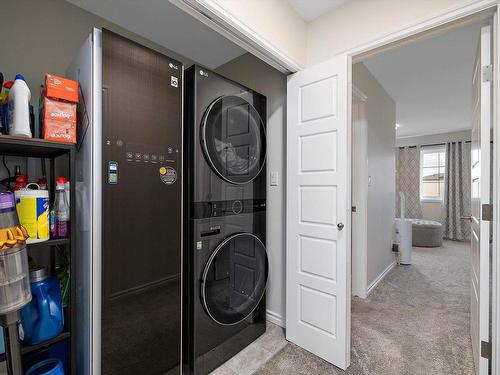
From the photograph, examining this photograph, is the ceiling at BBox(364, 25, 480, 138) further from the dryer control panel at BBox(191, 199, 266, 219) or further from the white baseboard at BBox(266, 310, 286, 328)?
the white baseboard at BBox(266, 310, 286, 328)

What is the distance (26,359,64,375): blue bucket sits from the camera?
104 cm

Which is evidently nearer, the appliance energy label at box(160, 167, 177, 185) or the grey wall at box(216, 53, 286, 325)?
the appliance energy label at box(160, 167, 177, 185)

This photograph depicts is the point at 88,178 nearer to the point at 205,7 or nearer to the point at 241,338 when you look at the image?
the point at 205,7

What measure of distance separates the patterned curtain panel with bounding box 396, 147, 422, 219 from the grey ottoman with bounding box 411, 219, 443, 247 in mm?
1278

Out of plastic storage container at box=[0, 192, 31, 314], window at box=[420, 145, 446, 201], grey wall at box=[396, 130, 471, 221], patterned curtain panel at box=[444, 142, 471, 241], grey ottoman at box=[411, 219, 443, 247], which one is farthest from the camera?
window at box=[420, 145, 446, 201]

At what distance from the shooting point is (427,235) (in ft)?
16.4

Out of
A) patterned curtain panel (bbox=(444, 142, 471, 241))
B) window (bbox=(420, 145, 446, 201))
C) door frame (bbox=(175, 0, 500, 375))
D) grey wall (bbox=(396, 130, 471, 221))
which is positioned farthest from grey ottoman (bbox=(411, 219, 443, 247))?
door frame (bbox=(175, 0, 500, 375))

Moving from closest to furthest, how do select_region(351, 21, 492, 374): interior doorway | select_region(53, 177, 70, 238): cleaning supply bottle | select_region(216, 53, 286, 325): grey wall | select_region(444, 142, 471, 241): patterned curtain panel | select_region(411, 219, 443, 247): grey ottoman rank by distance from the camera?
select_region(53, 177, 70, 238): cleaning supply bottle → select_region(351, 21, 492, 374): interior doorway → select_region(216, 53, 286, 325): grey wall → select_region(411, 219, 443, 247): grey ottoman → select_region(444, 142, 471, 241): patterned curtain panel

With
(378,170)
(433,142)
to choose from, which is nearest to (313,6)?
(378,170)

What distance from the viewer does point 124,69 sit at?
1155 millimetres

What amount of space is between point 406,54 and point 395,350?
9.04 feet

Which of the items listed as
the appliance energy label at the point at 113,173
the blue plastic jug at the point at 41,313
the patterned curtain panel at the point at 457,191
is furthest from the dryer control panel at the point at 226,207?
the patterned curtain panel at the point at 457,191

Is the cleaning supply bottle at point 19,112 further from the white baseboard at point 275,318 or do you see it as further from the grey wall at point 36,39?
the white baseboard at point 275,318

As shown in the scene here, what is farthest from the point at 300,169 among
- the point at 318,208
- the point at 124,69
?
the point at 124,69
